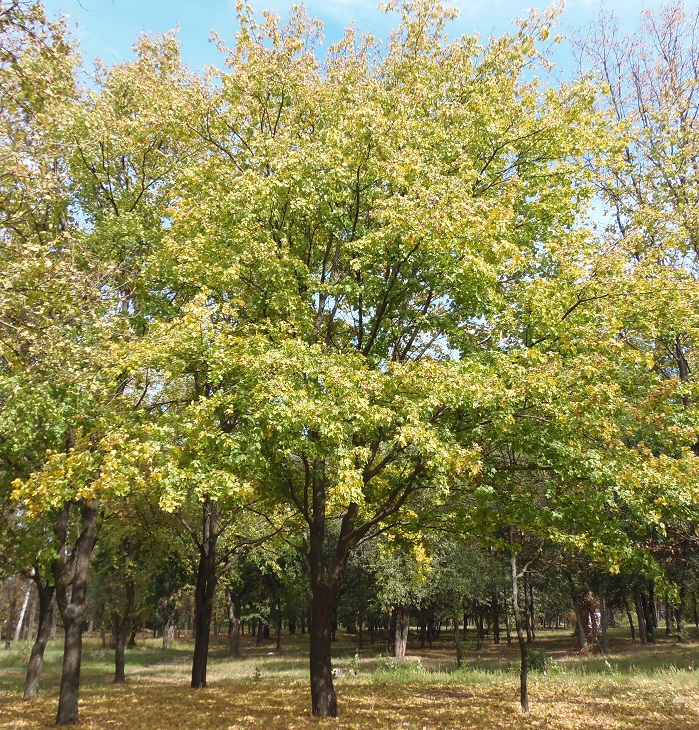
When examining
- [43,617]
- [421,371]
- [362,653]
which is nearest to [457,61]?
[421,371]

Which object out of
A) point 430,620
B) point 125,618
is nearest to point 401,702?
point 125,618

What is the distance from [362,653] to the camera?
4122 cm

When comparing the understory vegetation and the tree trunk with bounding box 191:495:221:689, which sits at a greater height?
the understory vegetation

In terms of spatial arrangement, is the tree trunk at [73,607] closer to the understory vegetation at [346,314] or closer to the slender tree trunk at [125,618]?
the understory vegetation at [346,314]

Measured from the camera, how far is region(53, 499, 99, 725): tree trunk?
13125 mm

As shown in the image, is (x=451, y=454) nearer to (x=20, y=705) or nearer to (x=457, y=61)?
(x=457, y=61)

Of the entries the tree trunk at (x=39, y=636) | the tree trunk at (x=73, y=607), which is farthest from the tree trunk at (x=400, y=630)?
the tree trunk at (x=73, y=607)

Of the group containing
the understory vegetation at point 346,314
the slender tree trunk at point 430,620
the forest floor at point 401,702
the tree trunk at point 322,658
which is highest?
the understory vegetation at point 346,314

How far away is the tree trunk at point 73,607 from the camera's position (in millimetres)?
13125

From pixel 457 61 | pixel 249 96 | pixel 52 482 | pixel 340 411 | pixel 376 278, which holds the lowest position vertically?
pixel 52 482

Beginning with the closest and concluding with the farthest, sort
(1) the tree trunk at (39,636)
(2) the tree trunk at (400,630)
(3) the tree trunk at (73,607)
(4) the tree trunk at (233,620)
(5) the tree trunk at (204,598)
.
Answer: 1. (3) the tree trunk at (73,607)
2. (1) the tree trunk at (39,636)
3. (5) the tree trunk at (204,598)
4. (2) the tree trunk at (400,630)
5. (4) the tree trunk at (233,620)

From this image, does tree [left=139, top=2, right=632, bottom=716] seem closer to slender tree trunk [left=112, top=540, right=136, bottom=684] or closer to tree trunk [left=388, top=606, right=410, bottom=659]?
slender tree trunk [left=112, top=540, right=136, bottom=684]

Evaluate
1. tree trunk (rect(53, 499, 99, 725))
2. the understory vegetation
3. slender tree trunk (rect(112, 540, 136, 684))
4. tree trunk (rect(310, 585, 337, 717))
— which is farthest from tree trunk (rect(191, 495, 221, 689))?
tree trunk (rect(310, 585, 337, 717))

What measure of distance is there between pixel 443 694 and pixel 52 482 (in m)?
15.0
